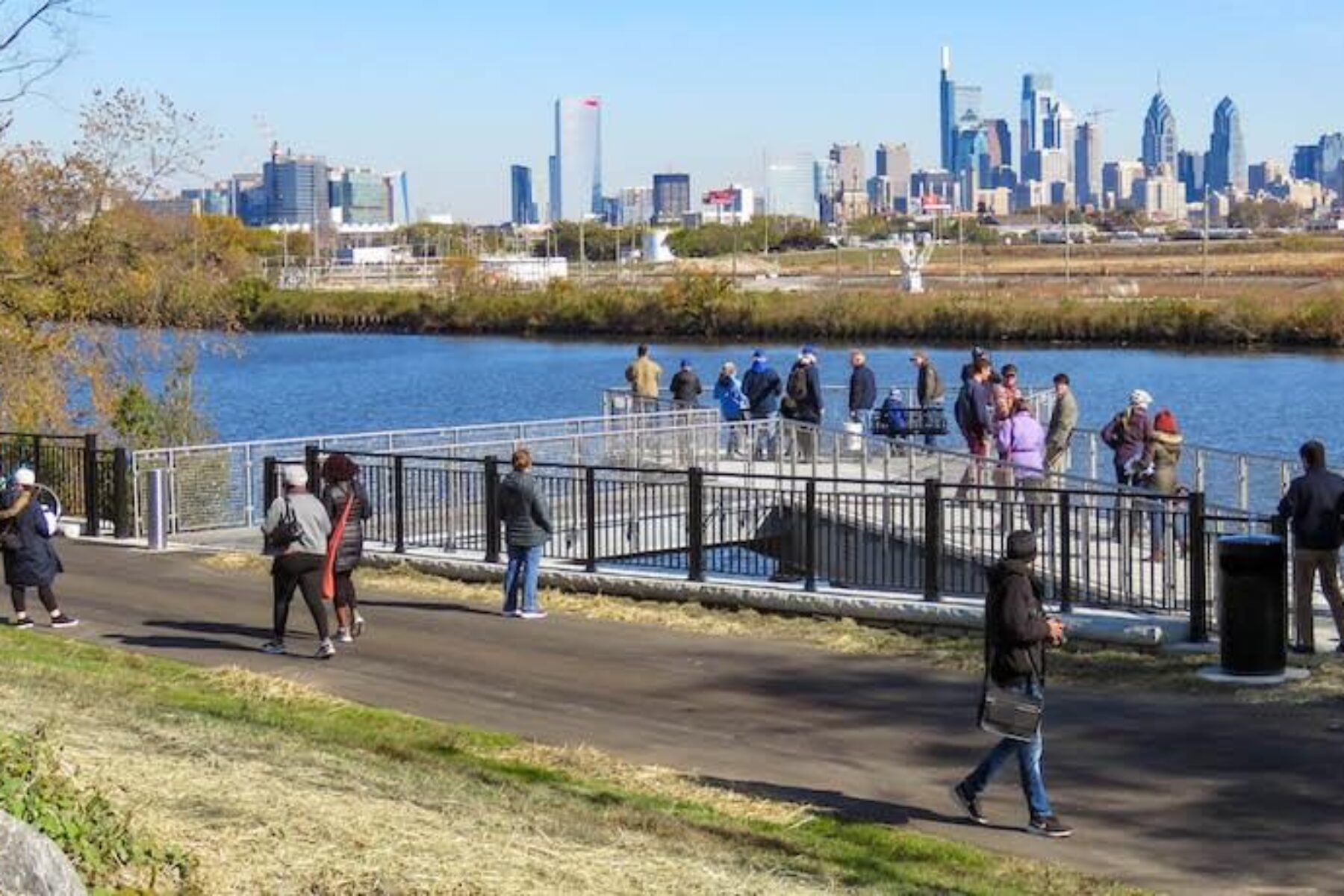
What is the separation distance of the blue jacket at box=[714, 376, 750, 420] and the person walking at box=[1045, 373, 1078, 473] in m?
7.79

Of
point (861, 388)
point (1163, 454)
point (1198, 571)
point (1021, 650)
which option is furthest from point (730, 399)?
point (1021, 650)

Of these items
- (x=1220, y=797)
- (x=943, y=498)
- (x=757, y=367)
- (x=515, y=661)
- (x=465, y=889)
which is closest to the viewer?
(x=465, y=889)

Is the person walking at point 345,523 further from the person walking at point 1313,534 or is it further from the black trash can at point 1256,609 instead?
the person walking at point 1313,534

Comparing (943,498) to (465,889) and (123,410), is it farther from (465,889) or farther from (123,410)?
(123,410)

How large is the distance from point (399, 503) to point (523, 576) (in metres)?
4.33

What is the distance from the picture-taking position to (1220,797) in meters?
12.6

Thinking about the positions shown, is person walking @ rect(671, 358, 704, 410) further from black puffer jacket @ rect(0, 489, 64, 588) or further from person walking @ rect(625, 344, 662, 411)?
black puffer jacket @ rect(0, 489, 64, 588)

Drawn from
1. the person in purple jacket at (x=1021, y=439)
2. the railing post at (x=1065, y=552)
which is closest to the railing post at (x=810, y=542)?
the railing post at (x=1065, y=552)

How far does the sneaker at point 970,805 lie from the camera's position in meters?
12.1

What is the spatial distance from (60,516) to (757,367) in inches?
454

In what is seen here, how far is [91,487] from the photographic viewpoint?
1075 inches

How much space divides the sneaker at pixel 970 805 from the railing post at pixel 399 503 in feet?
40.9

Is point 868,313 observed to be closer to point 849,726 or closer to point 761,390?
point 761,390

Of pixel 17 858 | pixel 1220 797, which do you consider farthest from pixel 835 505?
pixel 17 858
